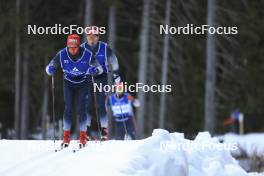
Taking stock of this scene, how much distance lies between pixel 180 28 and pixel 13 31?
7163 millimetres

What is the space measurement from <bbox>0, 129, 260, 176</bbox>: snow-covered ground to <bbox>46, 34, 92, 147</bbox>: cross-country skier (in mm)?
532

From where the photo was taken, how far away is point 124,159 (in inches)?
345

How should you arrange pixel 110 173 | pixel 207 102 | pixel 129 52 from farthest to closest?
1. pixel 129 52
2. pixel 207 102
3. pixel 110 173

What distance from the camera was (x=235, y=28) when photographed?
27.2 metres

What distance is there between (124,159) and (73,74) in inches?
123

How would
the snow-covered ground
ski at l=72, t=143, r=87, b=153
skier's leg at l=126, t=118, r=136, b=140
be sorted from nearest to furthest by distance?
the snow-covered ground → ski at l=72, t=143, r=87, b=153 → skier's leg at l=126, t=118, r=136, b=140

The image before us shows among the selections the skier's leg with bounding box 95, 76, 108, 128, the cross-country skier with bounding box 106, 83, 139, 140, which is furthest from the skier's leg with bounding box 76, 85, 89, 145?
the cross-country skier with bounding box 106, 83, 139, 140

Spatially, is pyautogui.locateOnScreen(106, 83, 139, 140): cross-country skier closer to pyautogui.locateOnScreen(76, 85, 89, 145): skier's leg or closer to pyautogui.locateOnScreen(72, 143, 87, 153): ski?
pyautogui.locateOnScreen(76, 85, 89, 145): skier's leg

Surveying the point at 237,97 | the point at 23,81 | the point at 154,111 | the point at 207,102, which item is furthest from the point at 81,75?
the point at 154,111

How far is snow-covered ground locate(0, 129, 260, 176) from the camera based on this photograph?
28.5 feet

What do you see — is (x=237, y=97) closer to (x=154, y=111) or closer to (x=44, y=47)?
(x=154, y=111)

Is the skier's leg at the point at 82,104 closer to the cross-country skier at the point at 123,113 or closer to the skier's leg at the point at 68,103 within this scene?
the skier's leg at the point at 68,103

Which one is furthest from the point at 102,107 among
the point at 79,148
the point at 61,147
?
the point at 79,148

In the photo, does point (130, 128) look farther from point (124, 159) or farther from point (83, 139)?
point (124, 159)
